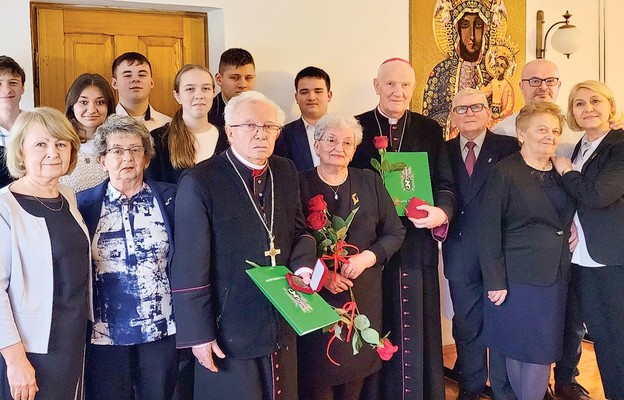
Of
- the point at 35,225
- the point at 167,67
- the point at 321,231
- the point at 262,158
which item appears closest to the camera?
the point at 35,225

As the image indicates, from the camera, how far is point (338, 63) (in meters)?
3.82

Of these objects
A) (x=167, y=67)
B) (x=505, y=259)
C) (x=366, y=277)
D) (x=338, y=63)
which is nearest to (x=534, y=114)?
(x=505, y=259)

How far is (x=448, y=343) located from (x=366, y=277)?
6.85ft

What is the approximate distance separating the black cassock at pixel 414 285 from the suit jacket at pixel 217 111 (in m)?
0.87

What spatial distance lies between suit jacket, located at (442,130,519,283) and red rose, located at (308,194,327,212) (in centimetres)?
85

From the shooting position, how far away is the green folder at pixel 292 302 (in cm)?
180

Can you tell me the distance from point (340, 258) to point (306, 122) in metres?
1.25

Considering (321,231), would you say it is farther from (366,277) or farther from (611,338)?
(611,338)

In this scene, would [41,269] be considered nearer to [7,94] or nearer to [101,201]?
[101,201]

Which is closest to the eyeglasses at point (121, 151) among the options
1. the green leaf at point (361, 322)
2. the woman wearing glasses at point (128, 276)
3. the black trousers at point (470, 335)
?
the woman wearing glasses at point (128, 276)

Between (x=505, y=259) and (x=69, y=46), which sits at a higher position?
(x=69, y=46)

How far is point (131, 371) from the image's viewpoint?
2070mm

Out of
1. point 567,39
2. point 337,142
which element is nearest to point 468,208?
point 337,142

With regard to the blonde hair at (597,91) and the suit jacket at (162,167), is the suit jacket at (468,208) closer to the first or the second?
the blonde hair at (597,91)
